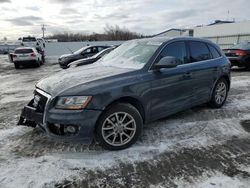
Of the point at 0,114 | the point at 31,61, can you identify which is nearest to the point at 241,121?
the point at 0,114

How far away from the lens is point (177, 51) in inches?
202

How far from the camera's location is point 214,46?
20.4 feet

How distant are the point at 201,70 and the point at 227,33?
3341 cm

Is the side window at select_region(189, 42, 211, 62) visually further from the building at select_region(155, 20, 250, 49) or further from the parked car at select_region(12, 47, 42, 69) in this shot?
the building at select_region(155, 20, 250, 49)

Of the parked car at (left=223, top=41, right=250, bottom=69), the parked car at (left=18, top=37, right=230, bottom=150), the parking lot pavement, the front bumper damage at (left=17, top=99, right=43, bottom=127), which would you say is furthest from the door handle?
the parked car at (left=223, top=41, right=250, bottom=69)

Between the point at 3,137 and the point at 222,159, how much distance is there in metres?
3.59

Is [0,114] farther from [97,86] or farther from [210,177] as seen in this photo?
[210,177]

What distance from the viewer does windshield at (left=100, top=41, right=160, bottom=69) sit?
4676mm

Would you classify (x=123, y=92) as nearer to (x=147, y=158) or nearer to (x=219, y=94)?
(x=147, y=158)

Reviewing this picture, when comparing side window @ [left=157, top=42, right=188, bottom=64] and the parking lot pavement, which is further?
side window @ [left=157, top=42, right=188, bottom=64]

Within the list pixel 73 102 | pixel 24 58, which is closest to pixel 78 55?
pixel 24 58

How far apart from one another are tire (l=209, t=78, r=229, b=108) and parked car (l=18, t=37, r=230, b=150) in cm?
46

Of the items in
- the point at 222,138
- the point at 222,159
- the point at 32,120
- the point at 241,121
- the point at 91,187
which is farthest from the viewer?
the point at 241,121

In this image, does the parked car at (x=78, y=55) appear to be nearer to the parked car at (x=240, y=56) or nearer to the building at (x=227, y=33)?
the parked car at (x=240, y=56)
